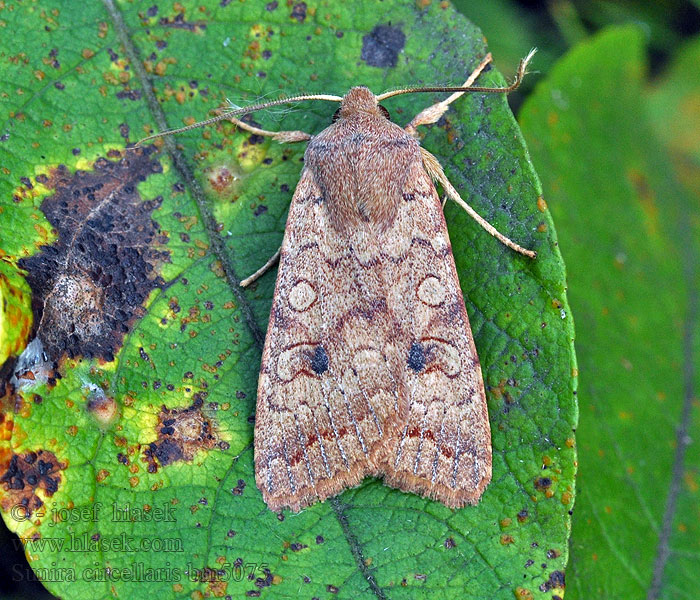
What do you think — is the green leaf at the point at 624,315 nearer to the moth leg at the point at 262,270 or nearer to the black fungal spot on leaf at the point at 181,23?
the moth leg at the point at 262,270

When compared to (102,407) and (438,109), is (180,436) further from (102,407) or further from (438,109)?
(438,109)

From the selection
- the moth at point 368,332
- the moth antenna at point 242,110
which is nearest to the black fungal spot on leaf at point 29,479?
the moth at point 368,332

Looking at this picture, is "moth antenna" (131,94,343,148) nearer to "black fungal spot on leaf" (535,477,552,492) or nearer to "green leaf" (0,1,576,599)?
"green leaf" (0,1,576,599)

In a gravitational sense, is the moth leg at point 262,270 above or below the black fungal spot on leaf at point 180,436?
above

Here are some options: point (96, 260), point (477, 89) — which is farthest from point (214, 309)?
point (477, 89)

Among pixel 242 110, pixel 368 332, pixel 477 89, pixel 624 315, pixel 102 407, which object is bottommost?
pixel 624 315
